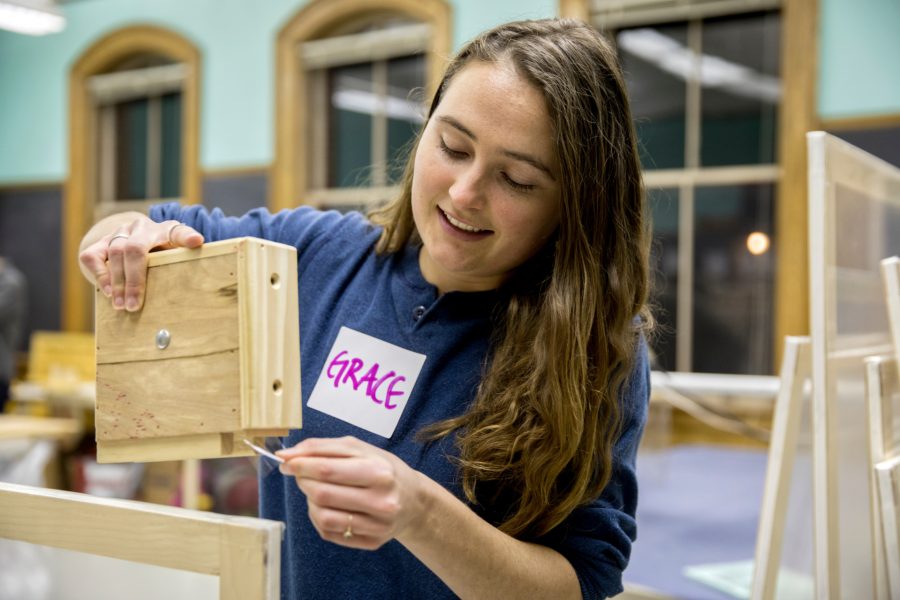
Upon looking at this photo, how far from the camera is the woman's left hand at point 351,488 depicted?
660 millimetres

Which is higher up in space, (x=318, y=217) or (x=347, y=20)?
(x=347, y=20)

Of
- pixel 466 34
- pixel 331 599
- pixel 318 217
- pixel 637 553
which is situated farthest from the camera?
pixel 466 34

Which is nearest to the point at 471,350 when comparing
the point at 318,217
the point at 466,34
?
the point at 318,217

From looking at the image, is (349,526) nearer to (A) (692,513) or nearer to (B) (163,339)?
(B) (163,339)

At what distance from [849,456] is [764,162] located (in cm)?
313

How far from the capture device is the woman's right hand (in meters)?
0.81

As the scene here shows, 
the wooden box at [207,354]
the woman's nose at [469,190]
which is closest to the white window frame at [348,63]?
the woman's nose at [469,190]

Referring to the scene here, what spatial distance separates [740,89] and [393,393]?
3.89m

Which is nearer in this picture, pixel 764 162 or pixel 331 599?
pixel 331 599

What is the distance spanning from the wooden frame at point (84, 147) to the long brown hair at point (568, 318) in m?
5.25

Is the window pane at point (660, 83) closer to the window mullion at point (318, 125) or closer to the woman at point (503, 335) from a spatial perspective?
the window mullion at point (318, 125)

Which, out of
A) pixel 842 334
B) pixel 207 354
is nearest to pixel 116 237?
pixel 207 354

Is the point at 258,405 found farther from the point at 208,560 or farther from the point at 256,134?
the point at 256,134

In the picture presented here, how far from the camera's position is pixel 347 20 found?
17.4 feet
